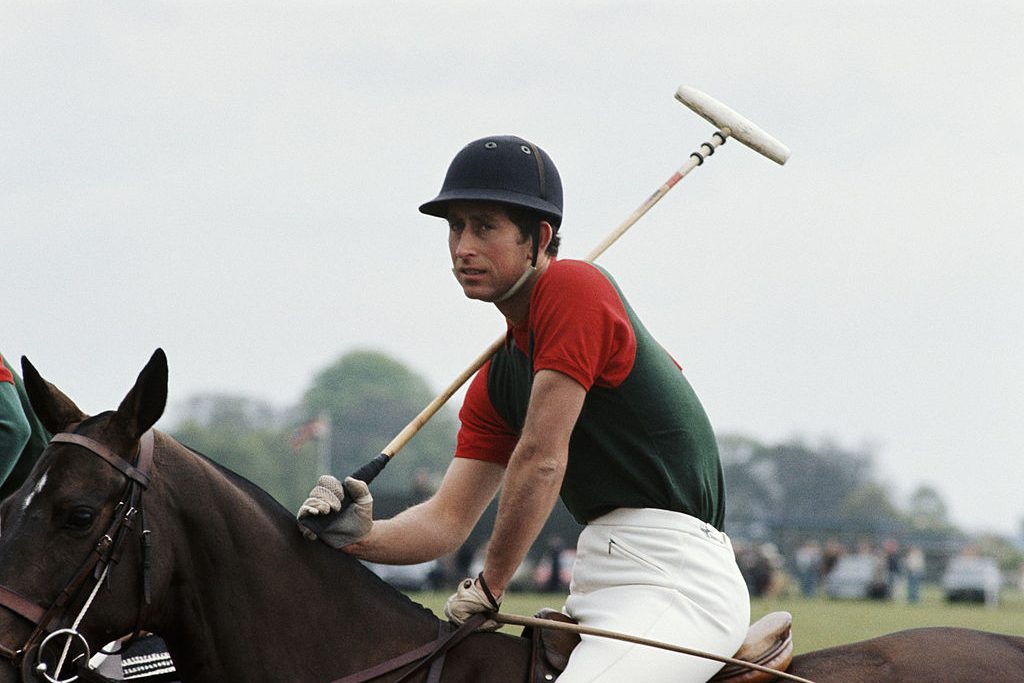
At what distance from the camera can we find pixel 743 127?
20.3 ft

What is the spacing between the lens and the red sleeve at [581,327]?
4.36m

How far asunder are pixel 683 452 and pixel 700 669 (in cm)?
70

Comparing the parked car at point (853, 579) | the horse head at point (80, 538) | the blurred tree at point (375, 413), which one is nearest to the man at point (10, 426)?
the horse head at point (80, 538)

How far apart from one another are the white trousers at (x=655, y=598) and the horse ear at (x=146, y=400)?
150 centimetres

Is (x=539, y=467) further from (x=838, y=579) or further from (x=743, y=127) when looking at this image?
(x=838, y=579)

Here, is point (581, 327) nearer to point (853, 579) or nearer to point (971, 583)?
point (971, 583)

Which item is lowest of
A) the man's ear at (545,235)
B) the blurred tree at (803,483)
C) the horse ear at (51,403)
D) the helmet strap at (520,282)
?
the blurred tree at (803,483)

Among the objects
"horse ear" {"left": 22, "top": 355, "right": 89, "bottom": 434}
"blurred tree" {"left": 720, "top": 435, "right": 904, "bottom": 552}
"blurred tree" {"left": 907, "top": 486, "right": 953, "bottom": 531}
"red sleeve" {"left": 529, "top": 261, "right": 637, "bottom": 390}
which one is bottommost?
"blurred tree" {"left": 907, "top": 486, "right": 953, "bottom": 531}

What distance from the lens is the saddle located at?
4500 millimetres

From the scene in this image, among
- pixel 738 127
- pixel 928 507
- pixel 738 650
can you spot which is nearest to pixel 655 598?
pixel 738 650

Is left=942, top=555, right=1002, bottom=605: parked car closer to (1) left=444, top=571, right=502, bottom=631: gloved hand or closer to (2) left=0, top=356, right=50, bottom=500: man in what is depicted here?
(2) left=0, top=356, right=50, bottom=500: man

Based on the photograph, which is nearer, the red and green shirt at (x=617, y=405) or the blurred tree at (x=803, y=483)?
the red and green shirt at (x=617, y=405)

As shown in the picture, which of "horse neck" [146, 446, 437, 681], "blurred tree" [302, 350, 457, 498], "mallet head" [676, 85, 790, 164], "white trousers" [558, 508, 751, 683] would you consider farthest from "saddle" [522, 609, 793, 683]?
"blurred tree" [302, 350, 457, 498]

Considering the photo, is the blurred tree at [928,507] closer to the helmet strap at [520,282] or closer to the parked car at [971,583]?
the parked car at [971,583]
